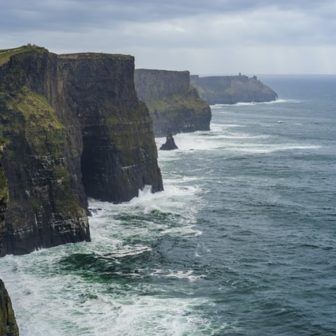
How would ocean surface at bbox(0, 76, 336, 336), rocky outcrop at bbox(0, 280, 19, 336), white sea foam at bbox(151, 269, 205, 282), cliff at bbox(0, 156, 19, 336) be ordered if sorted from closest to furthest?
rocky outcrop at bbox(0, 280, 19, 336), cliff at bbox(0, 156, 19, 336), ocean surface at bbox(0, 76, 336, 336), white sea foam at bbox(151, 269, 205, 282)

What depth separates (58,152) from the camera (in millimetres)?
85812

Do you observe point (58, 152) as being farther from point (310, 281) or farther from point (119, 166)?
point (310, 281)

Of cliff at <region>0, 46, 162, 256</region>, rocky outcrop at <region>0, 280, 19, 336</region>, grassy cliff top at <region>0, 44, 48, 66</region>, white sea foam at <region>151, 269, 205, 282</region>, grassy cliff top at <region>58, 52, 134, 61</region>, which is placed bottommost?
white sea foam at <region>151, 269, 205, 282</region>

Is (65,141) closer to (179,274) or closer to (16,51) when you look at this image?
(16,51)

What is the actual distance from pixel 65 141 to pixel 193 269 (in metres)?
31.2

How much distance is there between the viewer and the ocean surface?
190ft

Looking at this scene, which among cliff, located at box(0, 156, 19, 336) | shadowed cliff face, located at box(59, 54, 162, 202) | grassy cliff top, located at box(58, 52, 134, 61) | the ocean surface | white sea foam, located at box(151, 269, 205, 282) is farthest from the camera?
grassy cliff top, located at box(58, 52, 134, 61)

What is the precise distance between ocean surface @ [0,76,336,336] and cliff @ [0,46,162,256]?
12.8ft

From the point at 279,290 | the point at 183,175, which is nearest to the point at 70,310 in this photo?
the point at 279,290

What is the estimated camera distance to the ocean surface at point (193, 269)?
190ft

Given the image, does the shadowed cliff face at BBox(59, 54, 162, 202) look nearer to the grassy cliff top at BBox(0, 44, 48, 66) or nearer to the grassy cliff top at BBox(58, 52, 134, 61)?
the grassy cliff top at BBox(58, 52, 134, 61)

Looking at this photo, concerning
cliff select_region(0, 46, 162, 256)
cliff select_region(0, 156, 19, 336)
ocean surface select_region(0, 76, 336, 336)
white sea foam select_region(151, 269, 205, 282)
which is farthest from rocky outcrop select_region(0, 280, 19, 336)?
cliff select_region(0, 46, 162, 256)

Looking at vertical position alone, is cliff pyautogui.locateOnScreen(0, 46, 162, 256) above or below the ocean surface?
above

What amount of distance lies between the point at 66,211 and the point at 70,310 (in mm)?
25315
